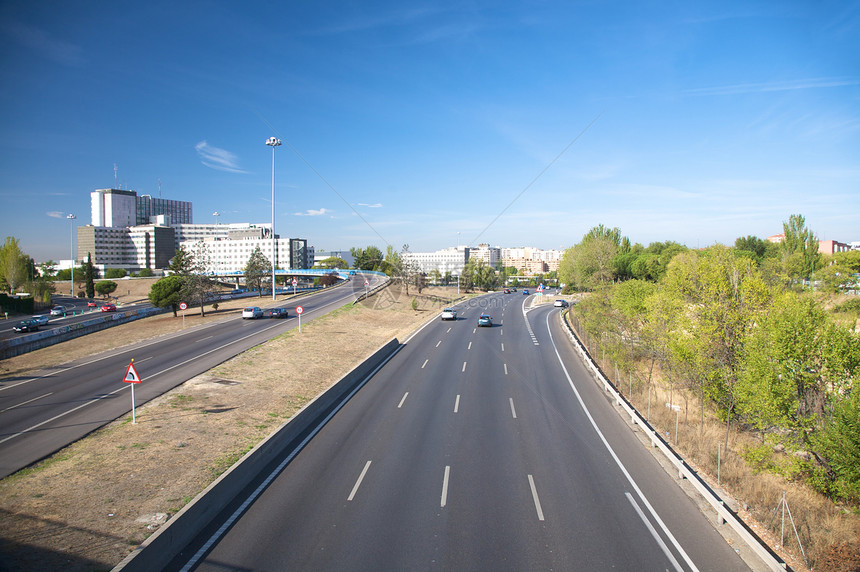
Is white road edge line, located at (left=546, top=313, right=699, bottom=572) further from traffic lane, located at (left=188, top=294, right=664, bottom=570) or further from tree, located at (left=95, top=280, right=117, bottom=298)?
tree, located at (left=95, top=280, right=117, bottom=298)

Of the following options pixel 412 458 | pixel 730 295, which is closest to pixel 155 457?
pixel 412 458

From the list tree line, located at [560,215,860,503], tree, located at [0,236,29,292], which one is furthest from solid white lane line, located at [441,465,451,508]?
tree, located at [0,236,29,292]

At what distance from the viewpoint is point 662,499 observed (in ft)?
38.8

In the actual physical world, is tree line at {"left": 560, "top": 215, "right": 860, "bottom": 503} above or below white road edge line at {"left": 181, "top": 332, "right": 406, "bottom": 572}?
above

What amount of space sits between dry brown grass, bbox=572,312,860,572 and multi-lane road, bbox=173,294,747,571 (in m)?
1.48

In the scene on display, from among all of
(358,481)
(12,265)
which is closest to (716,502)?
(358,481)

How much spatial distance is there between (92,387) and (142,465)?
12.3 metres

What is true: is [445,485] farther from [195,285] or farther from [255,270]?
[255,270]

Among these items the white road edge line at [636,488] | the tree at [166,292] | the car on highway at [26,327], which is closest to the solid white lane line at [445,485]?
the white road edge line at [636,488]

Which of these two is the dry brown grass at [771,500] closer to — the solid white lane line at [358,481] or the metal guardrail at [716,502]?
the metal guardrail at [716,502]

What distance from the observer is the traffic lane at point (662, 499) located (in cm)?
942

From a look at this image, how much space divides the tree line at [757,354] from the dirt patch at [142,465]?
16.4 metres

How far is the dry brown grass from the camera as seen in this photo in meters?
10.0

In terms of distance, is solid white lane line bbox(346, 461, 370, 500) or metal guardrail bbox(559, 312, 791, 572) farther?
solid white lane line bbox(346, 461, 370, 500)
